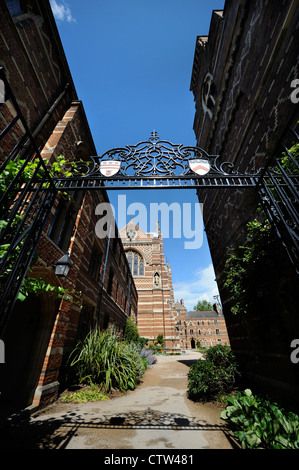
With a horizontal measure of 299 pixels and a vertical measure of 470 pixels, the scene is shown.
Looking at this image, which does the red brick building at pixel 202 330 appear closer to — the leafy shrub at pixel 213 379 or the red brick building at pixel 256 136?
the leafy shrub at pixel 213 379

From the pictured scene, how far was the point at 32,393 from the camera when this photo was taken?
412cm

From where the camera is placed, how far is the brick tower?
992 inches

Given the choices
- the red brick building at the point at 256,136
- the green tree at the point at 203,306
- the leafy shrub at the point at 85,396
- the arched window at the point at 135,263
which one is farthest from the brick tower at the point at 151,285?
the green tree at the point at 203,306

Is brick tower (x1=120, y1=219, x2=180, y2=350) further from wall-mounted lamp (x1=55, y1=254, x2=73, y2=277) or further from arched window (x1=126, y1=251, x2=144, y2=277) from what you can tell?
wall-mounted lamp (x1=55, y1=254, x2=73, y2=277)

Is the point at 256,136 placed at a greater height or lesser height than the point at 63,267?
greater

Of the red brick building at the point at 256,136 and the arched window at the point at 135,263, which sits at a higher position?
the arched window at the point at 135,263

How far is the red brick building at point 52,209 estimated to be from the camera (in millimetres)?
4215

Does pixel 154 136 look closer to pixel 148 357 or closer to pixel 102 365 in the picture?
pixel 102 365

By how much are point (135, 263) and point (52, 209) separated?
25.4m

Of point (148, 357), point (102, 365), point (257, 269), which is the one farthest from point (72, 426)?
point (148, 357)

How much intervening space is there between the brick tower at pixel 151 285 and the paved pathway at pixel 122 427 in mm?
21820

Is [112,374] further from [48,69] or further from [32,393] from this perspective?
[48,69]

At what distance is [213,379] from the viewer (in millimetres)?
4922

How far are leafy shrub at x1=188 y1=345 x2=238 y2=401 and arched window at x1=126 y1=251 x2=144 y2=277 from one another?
24005 millimetres
